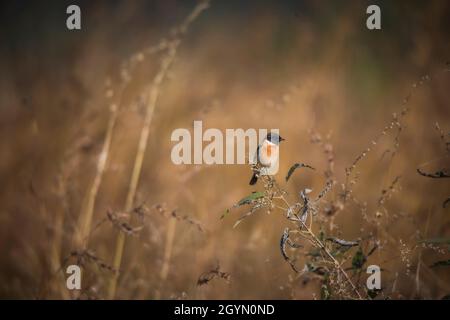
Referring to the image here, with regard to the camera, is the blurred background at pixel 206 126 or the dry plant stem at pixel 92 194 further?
the blurred background at pixel 206 126

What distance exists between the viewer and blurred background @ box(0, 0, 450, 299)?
3133 millimetres

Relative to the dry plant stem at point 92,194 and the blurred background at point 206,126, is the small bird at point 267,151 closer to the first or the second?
the blurred background at point 206,126

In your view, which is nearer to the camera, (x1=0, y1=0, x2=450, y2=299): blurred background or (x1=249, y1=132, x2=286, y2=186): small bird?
(x1=249, y1=132, x2=286, y2=186): small bird

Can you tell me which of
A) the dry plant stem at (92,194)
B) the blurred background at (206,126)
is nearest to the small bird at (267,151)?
the blurred background at (206,126)

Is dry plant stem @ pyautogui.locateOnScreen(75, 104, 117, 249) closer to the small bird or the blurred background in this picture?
the blurred background

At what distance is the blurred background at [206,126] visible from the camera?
10.3 feet

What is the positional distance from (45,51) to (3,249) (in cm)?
234

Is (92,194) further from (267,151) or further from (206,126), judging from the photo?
(206,126)

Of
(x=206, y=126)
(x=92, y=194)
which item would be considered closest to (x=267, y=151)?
(x=92, y=194)

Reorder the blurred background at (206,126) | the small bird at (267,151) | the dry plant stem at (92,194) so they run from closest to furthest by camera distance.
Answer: the small bird at (267,151)
the dry plant stem at (92,194)
the blurred background at (206,126)

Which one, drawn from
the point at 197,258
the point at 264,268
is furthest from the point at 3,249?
the point at 264,268

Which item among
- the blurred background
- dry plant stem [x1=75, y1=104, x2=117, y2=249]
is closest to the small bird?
the blurred background

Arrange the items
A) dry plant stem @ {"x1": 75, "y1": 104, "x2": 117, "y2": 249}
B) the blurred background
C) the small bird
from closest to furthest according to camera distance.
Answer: the small bird, dry plant stem @ {"x1": 75, "y1": 104, "x2": 117, "y2": 249}, the blurred background
